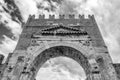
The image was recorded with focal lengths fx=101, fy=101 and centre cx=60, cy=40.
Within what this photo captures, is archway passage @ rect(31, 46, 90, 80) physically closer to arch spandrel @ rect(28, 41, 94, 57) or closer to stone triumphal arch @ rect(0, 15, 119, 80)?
stone triumphal arch @ rect(0, 15, 119, 80)

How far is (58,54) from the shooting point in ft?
34.8

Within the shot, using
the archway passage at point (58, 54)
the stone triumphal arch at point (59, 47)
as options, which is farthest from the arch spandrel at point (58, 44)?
the archway passage at point (58, 54)

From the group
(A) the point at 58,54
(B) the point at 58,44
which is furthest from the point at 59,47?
(A) the point at 58,54

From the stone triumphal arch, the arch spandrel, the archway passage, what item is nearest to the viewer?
the stone triumphal arch

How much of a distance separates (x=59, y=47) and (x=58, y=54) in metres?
1.25

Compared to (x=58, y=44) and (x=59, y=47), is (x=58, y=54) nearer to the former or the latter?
(x=59, y=47)

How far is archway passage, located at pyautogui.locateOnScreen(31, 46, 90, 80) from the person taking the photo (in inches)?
362

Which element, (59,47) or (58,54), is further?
(58,54)

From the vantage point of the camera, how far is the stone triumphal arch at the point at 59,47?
26.7 feet

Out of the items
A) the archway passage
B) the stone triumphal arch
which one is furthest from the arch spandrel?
the archway passage

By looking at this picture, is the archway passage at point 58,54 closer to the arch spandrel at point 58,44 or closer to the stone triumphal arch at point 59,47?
the stone triumphal arch at point 59,47

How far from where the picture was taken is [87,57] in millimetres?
8703

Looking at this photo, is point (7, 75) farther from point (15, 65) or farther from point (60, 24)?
point (60, 24)

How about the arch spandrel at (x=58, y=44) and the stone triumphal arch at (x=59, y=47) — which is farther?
the arch spandrel at (x=58, y=44)
